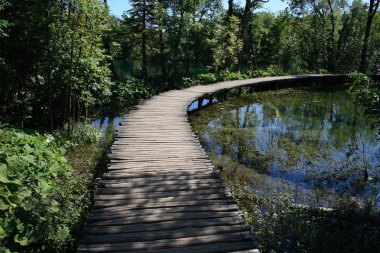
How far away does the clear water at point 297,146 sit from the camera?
763cm

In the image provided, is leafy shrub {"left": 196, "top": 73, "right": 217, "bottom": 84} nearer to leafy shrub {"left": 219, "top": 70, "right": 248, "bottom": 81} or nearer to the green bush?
leafy shrub {"left": 219, "top": 70, "right": 248, "bottom": 81}

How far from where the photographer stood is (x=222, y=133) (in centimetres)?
1144

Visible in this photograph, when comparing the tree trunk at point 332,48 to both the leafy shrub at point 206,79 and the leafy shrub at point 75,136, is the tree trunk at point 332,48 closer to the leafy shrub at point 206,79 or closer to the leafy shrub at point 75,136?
the leafy shrub at point 206,79

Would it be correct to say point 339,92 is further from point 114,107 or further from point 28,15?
point 28,15

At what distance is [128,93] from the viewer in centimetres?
1603

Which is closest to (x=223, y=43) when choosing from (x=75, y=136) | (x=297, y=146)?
(x=297, y=146)

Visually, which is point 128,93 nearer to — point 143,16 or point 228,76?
point 143,16

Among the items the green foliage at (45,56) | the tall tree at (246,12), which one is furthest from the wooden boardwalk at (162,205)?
the tall tree at (246,12)

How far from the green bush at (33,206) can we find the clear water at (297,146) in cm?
390

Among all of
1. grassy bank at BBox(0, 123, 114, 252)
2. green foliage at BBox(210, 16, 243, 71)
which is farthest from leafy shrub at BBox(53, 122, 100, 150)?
green foliage at BBox(210, 16, 243, 71)

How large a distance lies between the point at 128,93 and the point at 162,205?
11.8 m

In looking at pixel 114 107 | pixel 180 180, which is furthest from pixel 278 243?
pixel 114 107

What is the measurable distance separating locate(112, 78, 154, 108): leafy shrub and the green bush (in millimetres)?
9678

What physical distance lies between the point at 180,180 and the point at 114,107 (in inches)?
405
